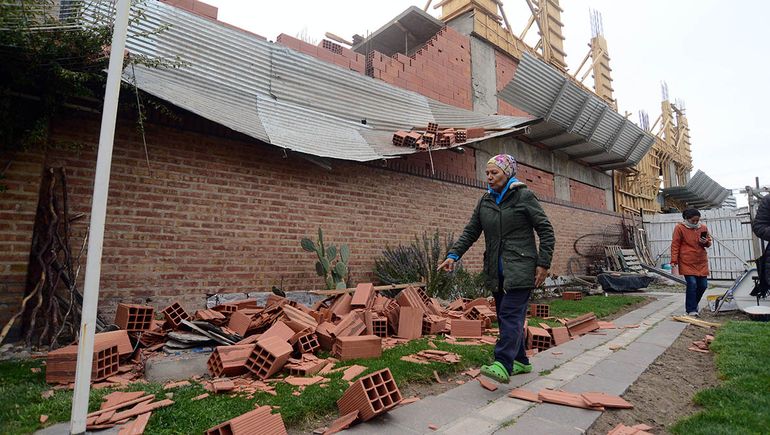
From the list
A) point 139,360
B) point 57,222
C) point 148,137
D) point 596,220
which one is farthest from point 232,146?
point 596,220

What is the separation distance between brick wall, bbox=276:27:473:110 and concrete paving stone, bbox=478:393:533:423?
22.0 feet

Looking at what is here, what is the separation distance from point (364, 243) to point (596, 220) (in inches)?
430

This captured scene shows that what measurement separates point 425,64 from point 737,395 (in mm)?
8576

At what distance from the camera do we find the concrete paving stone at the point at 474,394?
8.84 feet

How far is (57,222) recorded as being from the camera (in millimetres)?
4230

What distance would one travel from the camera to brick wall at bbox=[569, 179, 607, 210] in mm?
13859

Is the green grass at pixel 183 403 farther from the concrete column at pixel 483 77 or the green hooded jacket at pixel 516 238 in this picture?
the concrete column at pixel 483 77

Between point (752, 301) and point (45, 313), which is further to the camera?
point (752, 301)

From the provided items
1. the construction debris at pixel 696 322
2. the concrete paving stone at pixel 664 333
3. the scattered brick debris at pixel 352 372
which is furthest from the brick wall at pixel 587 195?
→ the scattered brick debris at pixel 352 372

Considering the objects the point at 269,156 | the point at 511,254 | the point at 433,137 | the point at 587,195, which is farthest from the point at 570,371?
the point at 587,195

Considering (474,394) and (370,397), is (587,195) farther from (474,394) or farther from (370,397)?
(370,397)

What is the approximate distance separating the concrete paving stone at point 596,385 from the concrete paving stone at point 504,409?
550 millimetres

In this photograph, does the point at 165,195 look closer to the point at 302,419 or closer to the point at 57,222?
the point at 57,222

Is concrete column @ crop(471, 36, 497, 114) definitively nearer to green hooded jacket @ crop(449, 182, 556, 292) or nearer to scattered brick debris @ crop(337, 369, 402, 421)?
green hooded jacket @ crop(449, 182, 556, 292)
